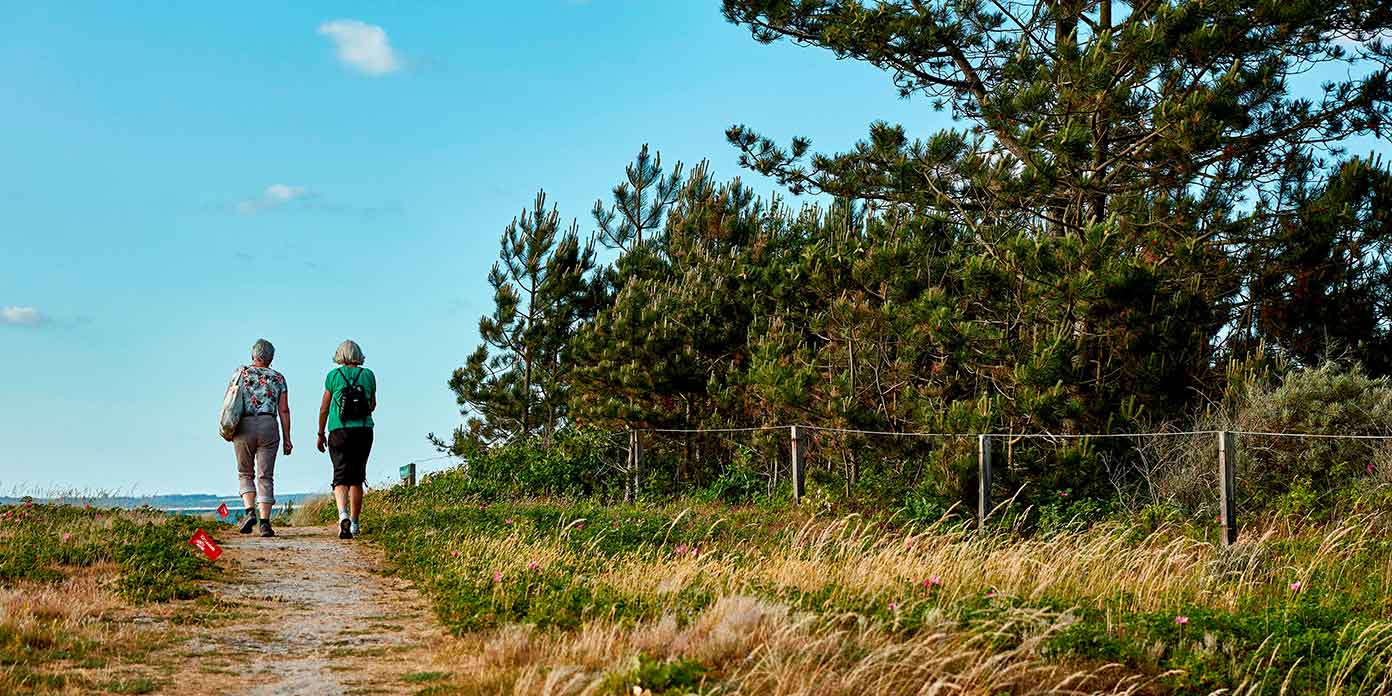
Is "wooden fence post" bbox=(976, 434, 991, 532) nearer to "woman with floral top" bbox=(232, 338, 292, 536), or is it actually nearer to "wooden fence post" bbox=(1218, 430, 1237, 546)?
"wooden fence post" bbox=(1218, 430, 1237, 546)

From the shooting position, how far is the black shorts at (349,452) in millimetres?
12594

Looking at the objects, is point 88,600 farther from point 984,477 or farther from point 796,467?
point 796,467

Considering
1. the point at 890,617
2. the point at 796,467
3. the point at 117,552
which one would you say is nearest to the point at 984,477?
the point at 796,467

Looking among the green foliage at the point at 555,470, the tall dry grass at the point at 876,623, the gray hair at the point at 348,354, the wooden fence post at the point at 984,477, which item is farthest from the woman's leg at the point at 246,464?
the green foliage at the point at 555,470

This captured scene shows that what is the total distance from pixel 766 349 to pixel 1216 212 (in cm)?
664

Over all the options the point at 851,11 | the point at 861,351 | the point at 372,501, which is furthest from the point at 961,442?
the point at 372,501

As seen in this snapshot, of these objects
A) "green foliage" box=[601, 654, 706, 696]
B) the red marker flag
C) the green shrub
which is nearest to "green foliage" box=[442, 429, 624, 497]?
the green shrub

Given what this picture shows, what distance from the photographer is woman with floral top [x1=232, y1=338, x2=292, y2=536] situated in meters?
12.8

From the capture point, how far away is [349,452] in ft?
41.3

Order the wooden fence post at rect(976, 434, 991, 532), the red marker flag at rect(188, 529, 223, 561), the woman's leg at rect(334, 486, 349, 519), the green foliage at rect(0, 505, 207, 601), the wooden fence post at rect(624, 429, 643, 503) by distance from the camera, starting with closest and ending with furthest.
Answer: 1. the green foliage at rect(0, 505, 207, 601)
2. the red marker flag at rect(188, 529, 223, 561)
3. the woman's leg at rect(334, 486, 349, 519)
4. the wooden fence post at rect(976, 434, 991, 532)
5. the wooden fence post at rect(624, 429, 643, 503)

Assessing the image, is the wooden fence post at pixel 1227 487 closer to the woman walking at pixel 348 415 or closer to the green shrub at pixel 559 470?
the woman walking at pixel 348 415

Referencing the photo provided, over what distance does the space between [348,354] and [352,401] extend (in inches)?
19.3

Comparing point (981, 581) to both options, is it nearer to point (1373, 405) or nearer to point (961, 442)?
point (961, 442)

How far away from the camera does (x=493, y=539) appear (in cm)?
1081
